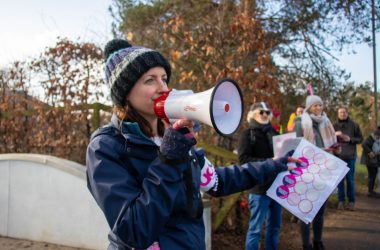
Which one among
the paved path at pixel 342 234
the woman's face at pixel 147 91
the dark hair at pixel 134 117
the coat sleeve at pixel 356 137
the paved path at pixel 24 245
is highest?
the woman's face at pixel 147 91

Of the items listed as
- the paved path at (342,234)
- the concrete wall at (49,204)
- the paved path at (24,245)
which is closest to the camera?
the concrete wall at (49,204)

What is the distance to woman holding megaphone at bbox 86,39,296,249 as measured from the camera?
5.18 ft

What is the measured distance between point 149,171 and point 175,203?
0.20 metres

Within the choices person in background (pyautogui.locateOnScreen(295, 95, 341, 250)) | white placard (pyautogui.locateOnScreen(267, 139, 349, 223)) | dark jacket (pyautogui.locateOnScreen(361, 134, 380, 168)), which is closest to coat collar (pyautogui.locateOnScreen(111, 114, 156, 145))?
white placard (pyautogui.locateOnScreen(267, 139, 349, 223))

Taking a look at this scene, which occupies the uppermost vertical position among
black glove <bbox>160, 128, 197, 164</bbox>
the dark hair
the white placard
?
the dark hair

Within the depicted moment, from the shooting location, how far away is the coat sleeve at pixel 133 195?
156cm

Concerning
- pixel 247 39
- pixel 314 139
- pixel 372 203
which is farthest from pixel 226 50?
pixel 372 203

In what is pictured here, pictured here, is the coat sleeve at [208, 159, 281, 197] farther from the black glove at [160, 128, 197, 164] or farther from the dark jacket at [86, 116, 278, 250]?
the black glove at [160, 128, 197, 164]

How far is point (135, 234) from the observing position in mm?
1566

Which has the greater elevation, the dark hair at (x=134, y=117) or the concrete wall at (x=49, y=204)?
the dark hair at (x=134, y=117)

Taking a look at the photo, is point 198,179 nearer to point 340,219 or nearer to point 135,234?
point 135,234

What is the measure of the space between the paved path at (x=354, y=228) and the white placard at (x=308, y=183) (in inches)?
89.6

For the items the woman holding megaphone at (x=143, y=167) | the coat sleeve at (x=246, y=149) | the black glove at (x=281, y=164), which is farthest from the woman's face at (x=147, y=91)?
the coat sleeve at (x=246, y=149)

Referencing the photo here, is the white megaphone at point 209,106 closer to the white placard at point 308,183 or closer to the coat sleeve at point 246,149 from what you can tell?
the white placard at point 308,183
